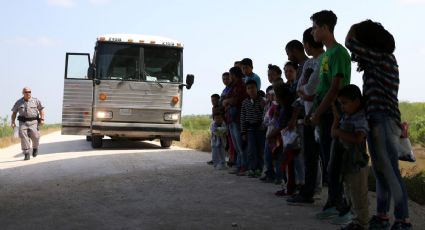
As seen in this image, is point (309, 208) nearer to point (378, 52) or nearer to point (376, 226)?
point (376, 226)

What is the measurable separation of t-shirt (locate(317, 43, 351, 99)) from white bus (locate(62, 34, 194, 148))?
394 inches

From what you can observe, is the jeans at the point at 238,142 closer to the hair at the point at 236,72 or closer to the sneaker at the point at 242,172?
the sneaker at the point at 242,172

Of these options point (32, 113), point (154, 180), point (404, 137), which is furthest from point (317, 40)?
point (32, 113)

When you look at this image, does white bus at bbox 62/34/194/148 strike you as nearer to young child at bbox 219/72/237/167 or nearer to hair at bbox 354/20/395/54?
young child at bbox 219/72/237/167

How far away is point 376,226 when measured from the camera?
434 centimetres

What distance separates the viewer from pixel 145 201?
6.02m

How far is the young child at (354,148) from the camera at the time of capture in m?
4.29

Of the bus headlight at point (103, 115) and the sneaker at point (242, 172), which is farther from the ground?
the bus headlight at point (103, 115)

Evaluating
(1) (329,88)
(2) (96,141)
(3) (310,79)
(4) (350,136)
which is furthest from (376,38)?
(2) (96,141)

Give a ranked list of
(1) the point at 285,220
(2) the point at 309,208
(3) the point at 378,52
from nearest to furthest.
→ (3) the point at 378,52 → (1) the point at 285,220 → (2) the point at 309,208

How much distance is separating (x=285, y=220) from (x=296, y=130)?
1356mm

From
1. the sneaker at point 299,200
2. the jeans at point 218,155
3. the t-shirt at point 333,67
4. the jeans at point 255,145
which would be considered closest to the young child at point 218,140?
the jeans at point 218,155

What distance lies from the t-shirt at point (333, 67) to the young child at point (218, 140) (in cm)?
450

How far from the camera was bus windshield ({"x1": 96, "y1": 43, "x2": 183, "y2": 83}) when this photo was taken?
1445 cm
